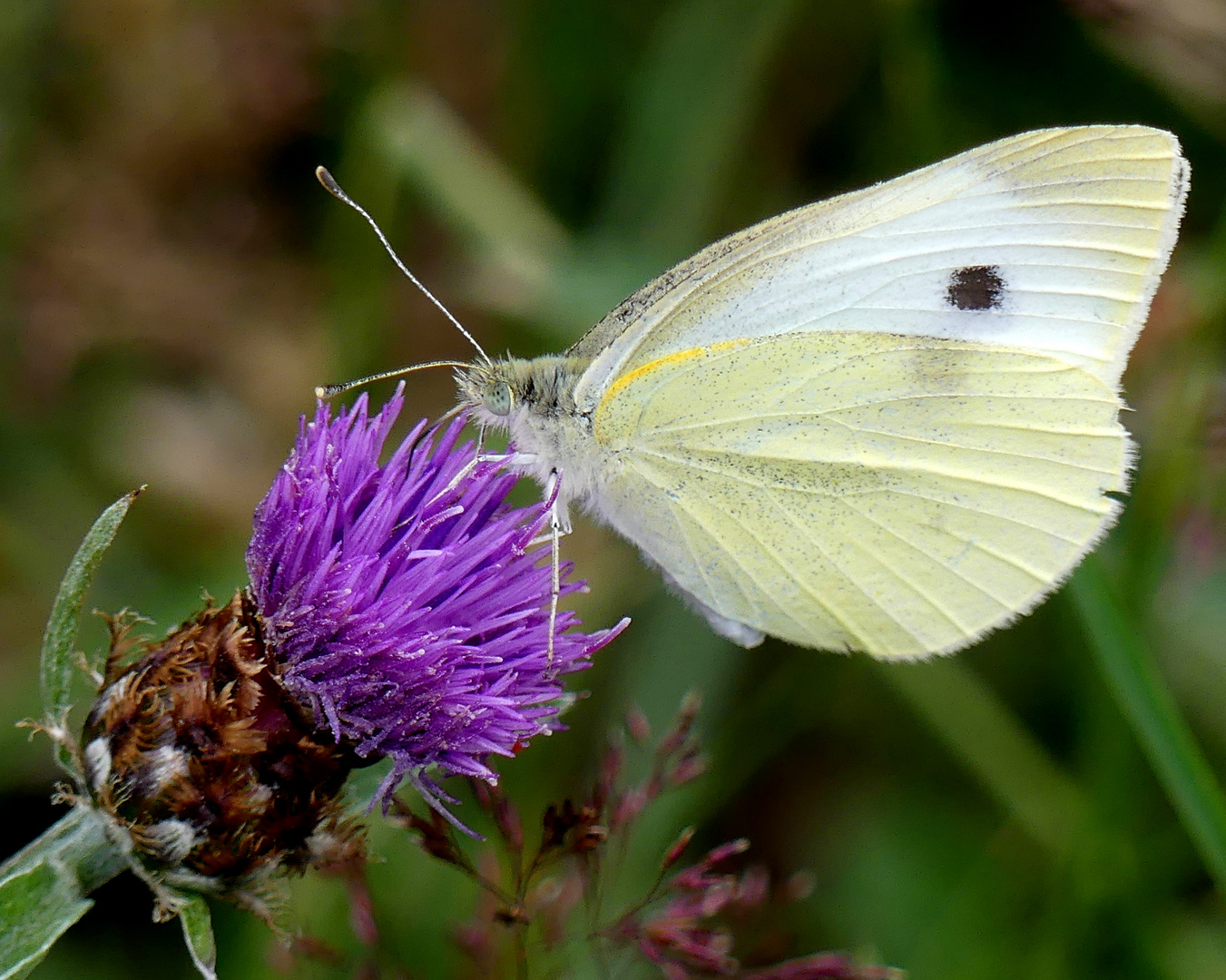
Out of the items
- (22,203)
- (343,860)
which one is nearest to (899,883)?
(343,860)

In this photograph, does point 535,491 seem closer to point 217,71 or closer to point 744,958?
point 744,958

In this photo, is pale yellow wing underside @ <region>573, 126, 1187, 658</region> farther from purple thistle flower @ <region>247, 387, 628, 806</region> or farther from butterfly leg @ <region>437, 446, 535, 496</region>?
purple thistle flower @ <region>247, 387, 628, 806</region>

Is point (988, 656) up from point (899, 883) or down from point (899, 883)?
up

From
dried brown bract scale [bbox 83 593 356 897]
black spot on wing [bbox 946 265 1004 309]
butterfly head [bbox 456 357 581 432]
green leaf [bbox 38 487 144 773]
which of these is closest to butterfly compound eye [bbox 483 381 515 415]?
butterfly head [bbox 456 357 581 432]

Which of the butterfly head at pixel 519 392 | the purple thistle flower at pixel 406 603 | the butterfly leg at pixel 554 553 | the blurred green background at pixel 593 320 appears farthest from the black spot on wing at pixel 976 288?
the purple thistle flower at pixel 406 603

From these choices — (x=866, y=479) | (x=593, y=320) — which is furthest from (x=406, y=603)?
(x=593, y=320)

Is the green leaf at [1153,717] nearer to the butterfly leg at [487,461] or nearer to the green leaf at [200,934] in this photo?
the butterfly leg at [487,461]
